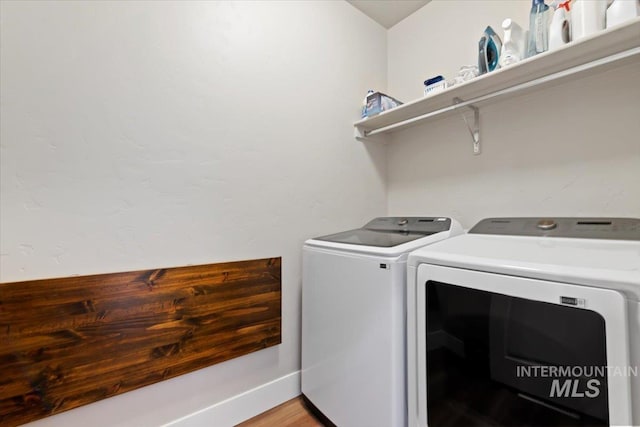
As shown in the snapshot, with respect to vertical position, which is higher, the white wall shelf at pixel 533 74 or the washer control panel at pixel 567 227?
the white wall shelf at pixel 533 74

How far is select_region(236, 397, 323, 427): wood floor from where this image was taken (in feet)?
4.74

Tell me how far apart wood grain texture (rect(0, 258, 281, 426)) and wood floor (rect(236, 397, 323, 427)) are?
0.36m

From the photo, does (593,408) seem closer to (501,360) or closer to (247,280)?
(501,360)

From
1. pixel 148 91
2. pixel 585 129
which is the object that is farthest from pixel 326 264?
pixel 585 129

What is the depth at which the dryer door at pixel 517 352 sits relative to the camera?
677 millimetres

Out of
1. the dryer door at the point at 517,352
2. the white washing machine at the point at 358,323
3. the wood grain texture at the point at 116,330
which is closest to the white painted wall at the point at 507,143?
the white washing machine at the point at 358,323

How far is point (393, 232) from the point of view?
5.29ft

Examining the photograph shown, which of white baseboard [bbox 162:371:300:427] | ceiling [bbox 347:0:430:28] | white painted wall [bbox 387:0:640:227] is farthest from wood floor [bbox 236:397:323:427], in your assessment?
ceiling [bbox 347:0:430:28]

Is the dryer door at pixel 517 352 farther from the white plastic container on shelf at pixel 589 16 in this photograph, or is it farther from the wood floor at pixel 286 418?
the white plastic container on shelf at pixel 589 16

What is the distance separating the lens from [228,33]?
145 centimetres

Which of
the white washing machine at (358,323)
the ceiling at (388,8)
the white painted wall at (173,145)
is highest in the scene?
the ceiling at (388,8)

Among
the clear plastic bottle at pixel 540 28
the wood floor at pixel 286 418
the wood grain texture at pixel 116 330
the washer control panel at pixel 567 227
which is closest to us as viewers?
the wood grain texture at pixel 116 330

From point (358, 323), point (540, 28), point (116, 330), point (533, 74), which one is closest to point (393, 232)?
point (358, 323)

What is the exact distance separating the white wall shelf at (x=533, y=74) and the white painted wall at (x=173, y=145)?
21.2 inches
